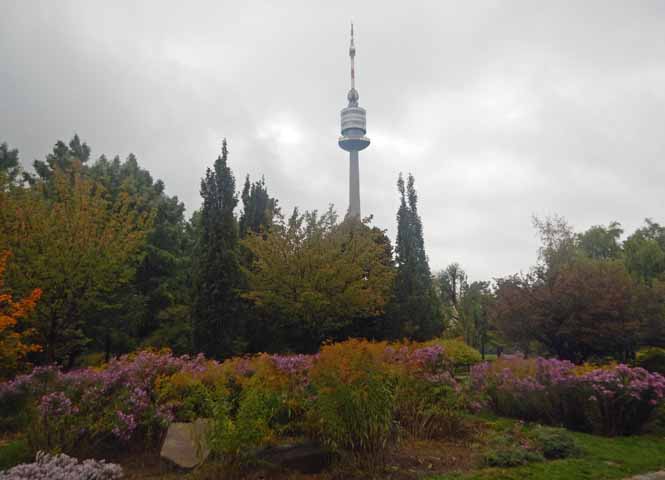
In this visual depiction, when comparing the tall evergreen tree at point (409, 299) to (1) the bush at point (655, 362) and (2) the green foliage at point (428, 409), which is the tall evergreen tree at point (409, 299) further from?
(2) the green foliage at point (428, 409)

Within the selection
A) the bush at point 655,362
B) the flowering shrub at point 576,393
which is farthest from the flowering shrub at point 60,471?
the bush at point 655,362

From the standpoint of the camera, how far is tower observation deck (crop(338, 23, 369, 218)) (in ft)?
235

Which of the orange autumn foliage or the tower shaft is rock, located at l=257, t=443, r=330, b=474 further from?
the tower shaft

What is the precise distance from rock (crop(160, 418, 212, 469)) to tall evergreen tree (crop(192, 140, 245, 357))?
30.1ft

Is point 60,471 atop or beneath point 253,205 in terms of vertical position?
beneath

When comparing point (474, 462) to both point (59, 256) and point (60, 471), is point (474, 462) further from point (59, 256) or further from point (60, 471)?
point (59, 256)

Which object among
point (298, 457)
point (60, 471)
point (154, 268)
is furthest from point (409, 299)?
point (60, 471)

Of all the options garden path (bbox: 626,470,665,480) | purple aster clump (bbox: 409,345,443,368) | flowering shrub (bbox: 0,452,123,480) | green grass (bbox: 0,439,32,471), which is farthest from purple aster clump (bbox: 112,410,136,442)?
garden path (bbox: 626,470,665,480)

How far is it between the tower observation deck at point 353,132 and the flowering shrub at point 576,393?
6141 centimetres

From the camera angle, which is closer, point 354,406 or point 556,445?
point 354,406

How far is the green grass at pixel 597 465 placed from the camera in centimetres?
518

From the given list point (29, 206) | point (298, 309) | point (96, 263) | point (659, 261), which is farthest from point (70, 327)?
point (659, 261)

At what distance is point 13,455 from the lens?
235 inches

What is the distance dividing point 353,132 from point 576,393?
221 ft
